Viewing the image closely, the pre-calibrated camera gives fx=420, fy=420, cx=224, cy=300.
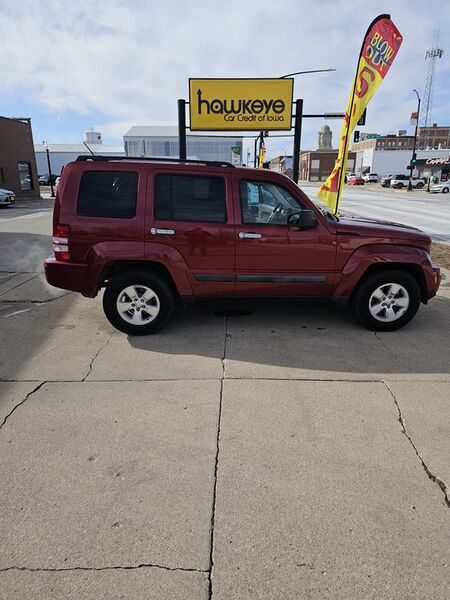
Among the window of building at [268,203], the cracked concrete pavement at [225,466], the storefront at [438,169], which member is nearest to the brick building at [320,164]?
the storefront at [438,169]

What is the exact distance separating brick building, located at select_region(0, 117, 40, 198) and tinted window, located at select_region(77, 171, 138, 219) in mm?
28778

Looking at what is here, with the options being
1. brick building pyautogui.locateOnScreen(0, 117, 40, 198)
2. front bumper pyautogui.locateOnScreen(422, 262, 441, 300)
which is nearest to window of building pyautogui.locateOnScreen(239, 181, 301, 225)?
front bumper pyautogui.locateOnScreen(422, 262, 441, 300)

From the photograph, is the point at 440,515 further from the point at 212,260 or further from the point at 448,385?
the point at 212,260

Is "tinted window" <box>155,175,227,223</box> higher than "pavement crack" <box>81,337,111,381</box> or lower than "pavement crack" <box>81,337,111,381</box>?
higher

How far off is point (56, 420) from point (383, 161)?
99781 millimetres

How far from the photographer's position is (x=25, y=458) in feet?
9.12

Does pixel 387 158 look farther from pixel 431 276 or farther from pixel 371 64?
pixel 431 276

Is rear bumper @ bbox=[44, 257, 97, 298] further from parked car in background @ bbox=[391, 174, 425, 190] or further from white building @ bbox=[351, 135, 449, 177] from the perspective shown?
white building @ bbox=[351, 135, 449, 177]

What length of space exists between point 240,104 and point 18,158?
2648 cm

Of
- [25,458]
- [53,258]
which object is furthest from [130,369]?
[53,258]

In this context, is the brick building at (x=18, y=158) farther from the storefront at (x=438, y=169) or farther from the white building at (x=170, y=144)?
the white building at (x=170, y=144)

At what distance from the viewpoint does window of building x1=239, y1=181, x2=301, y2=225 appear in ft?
15.6

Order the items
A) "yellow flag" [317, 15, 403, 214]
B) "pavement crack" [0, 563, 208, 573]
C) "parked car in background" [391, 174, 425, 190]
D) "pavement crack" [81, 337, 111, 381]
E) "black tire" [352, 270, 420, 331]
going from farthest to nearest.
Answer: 1. "parked car in background" [391, 174, 425, 190]
2. "yellow flag" [317, 15, 403, 214]
3. "black tire" [352, 270, 420, 331]
4. "pavement crack" [81, 337, 111, 381]
5. "pavement crack" [0, 563, 208, 573]

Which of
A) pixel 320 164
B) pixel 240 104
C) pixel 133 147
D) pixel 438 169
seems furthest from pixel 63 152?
pixel 240 104
